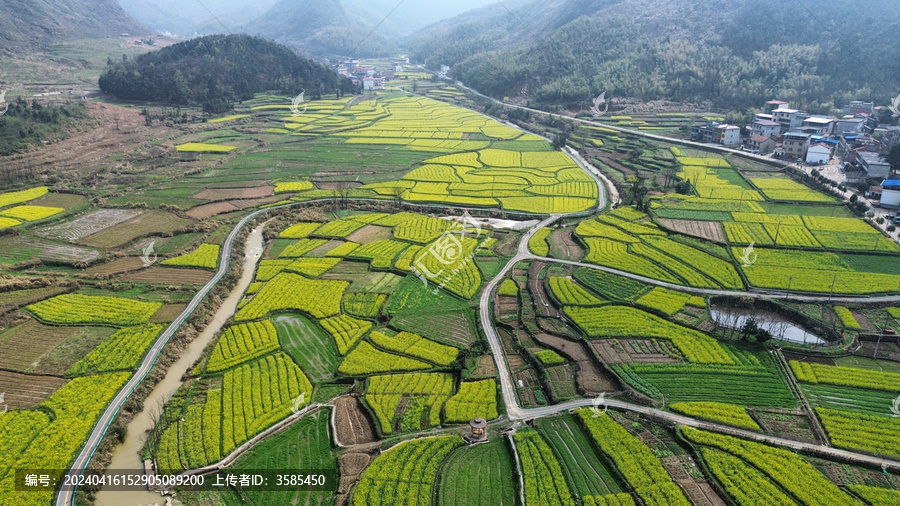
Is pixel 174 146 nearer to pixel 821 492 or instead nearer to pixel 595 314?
pixel 595 314

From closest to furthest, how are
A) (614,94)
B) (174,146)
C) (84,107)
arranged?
(174,146)
(84,107)
(614,94)

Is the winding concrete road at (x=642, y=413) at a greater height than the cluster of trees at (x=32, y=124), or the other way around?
the cluster of trees at (x=32, y=124)

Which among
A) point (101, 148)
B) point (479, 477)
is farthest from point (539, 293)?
point (101, 148)

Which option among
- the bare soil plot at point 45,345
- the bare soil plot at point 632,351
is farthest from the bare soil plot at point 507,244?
the bare soil plot at point 45,345

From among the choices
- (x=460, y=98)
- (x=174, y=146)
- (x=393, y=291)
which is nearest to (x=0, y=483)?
(x=393, y=291)

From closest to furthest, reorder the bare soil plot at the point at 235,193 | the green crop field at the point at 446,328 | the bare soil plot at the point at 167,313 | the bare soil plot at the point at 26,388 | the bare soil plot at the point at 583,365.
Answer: the green crop field at the point at 446,328 → the bare soil plot at the point at 26,388 → the bare soil plot at the point at 583,365 → the bare soil plot at the point at 167,313 → the bare soil plot at the point at 235,193

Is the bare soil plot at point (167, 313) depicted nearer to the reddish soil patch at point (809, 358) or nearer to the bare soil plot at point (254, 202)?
the bare soil plot at point (254, 202)

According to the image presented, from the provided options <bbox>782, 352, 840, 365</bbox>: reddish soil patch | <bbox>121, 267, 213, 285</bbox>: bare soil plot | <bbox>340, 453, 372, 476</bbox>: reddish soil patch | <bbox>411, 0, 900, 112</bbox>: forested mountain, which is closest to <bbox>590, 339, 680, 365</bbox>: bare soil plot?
<bbox>782, 352, 840, 365</bbox>: reddish soil patch
